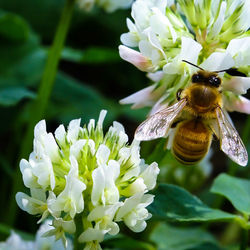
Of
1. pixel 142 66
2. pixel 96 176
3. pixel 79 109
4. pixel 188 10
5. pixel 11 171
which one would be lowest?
pixel 11 171

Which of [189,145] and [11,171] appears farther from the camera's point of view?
[11,171]

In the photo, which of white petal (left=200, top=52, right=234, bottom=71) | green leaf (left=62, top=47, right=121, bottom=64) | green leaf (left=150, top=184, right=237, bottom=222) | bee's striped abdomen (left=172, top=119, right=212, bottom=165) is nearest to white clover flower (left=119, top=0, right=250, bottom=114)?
white petal (left=200, top=52, right=234, bottom=71)

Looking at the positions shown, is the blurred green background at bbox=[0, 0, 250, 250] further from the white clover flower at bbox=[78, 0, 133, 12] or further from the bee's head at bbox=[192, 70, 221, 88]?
the bee's head at bbox=[192, 70, 221, 88]

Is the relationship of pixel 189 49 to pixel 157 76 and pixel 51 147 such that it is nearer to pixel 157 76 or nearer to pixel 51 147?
pixel 157 76

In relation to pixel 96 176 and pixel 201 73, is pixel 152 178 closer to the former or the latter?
pixel 96 176

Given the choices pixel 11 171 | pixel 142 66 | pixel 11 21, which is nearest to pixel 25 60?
pixel 11 21

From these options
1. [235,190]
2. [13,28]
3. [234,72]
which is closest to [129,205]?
[234,72]

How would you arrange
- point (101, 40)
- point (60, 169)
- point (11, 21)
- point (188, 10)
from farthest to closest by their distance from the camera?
1. point (101, 40)
2. point (11, 21)
3. point (188, 10)
4. point (60, 169)
